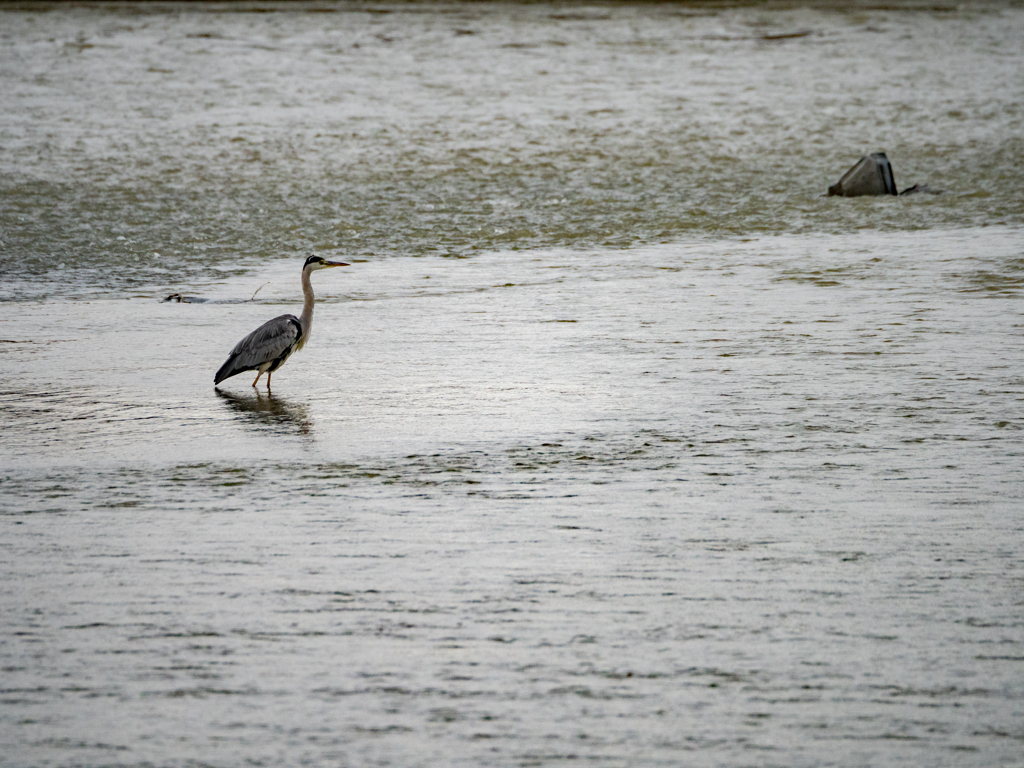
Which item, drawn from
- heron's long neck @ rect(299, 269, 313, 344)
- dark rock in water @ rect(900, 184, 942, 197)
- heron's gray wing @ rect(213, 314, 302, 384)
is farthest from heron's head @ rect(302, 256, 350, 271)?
dark rock in water @ rect(900, 184, 942, 197)

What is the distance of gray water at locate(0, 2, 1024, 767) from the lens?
12.2 ft

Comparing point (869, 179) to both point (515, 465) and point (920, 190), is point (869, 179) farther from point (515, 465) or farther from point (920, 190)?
point (515, 465)

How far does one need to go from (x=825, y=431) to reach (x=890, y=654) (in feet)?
7.63

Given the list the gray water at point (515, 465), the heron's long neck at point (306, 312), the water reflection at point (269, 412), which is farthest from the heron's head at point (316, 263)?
the water reflection at point (269, 412)

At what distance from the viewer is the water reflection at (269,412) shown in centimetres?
651

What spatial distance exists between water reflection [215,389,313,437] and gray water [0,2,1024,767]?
0.03 metres

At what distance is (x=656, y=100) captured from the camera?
1942 centimetres

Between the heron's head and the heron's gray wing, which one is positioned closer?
the heron's gray wing

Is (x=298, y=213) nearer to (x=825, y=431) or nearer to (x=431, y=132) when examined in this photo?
(x=431, y=132)

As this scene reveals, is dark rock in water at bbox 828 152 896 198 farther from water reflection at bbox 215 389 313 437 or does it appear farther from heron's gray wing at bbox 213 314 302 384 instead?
water reflection at bbox 215 389 313 437

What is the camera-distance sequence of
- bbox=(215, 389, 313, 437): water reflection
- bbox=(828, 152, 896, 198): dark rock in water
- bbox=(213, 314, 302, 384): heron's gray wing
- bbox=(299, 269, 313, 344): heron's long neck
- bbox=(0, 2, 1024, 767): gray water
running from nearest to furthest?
1. bbox=(0, 2, 1024, 767): gray water
2. bbox=(215, 389, 313, 437): water reflection
3. bbox=(213, 314, 302, 384): heron's gray wing
4. bbox=(299, 269, 313, 344): heron's long neck
5. bbox=(828, 152, 896, 198): dark rock in water

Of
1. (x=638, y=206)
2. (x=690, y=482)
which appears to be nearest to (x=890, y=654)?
(x=690, y=482)

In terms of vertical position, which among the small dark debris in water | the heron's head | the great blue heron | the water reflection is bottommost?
the water reflection

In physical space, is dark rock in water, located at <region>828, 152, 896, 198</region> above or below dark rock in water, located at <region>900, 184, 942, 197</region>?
above
